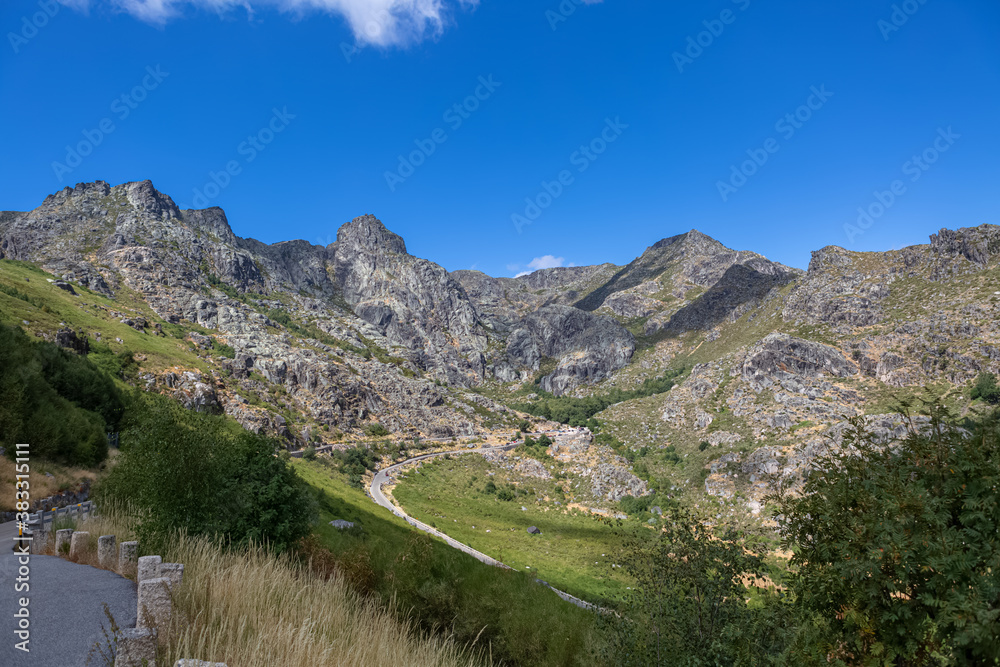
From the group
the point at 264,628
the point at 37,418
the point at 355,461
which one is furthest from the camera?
the point at 355,461

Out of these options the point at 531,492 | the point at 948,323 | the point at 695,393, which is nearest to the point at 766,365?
the point at 695,393

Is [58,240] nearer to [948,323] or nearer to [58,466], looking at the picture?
[58,466]

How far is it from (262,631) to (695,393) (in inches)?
4423

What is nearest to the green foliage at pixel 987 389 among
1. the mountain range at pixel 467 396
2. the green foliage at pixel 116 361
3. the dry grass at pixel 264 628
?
the mountain range at pixel 467 396

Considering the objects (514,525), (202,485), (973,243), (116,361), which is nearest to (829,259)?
(973,243)

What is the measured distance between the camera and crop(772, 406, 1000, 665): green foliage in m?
5.64

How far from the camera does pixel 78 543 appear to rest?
10922 millimetres

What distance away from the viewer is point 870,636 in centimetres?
711

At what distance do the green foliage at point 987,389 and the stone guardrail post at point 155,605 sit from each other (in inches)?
3334

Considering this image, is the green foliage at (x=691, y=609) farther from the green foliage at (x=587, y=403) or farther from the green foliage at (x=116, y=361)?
the green foliage at (x=587, y=403)

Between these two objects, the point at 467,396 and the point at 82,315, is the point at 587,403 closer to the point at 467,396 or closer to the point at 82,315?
the point at 467,396

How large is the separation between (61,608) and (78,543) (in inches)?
192

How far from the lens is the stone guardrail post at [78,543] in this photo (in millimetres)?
10789

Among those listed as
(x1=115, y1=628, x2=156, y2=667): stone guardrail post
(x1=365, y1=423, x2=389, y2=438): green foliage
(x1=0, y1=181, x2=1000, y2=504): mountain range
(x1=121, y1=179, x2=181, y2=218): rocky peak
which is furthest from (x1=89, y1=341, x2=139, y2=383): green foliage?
(x1=121, y1=179, x2=181, y2=218): rocky peak
